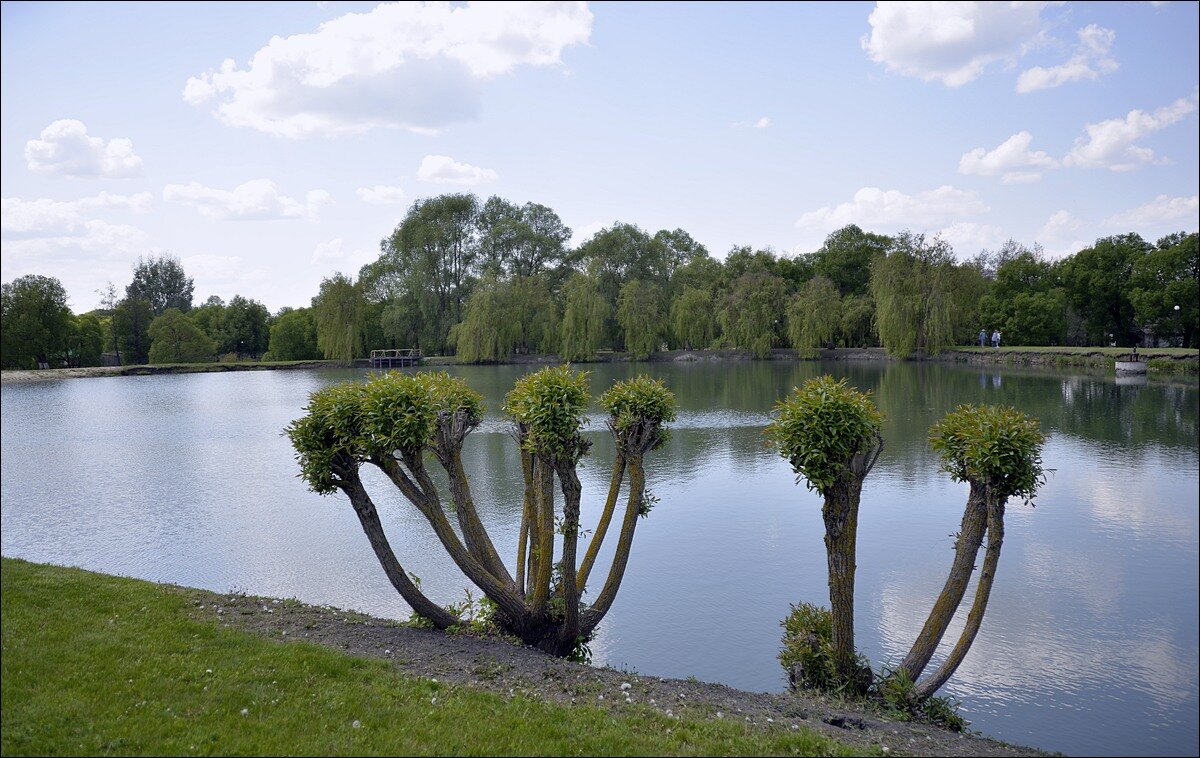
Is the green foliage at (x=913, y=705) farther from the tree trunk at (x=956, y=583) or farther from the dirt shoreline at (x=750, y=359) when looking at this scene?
the dirt shoreline at (x=750, y=359)

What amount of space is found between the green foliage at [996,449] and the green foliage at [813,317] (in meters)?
59.2

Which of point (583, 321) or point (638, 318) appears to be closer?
point (583, 321)

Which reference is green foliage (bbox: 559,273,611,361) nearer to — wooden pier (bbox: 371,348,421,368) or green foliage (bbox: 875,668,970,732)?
wooden pier (bbox: 371,348,421,368)

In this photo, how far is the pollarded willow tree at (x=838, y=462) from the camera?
7.11 meters

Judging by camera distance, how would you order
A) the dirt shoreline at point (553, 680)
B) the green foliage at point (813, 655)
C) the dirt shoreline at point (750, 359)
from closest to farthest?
the dirt shoreline at point (553, 680), the green foliage at point (813, 655), the dirt shoreline at point (750, 359)

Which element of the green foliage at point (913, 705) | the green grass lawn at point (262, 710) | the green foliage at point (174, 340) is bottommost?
the green foliage at point (913, 705)

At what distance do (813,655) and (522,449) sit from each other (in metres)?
3.85

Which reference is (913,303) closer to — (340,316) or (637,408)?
(340,316)

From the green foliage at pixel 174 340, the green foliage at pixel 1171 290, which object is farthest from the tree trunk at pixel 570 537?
the green foliage at pixel 174 340

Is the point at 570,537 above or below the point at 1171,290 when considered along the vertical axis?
below

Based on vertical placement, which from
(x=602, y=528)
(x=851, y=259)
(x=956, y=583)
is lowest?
(x=956, y=583)

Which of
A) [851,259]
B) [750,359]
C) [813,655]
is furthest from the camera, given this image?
[851,259]

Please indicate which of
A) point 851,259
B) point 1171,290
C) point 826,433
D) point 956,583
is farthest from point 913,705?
point 851,259

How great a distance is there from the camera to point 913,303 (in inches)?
2292
